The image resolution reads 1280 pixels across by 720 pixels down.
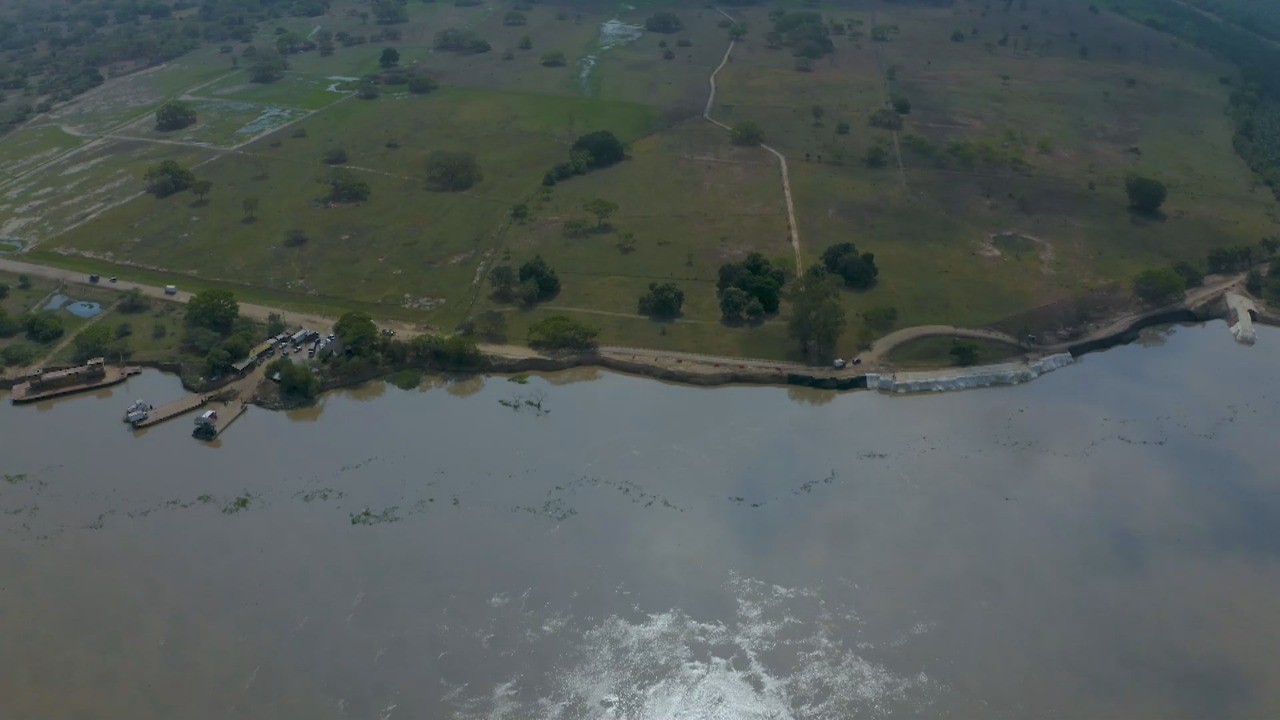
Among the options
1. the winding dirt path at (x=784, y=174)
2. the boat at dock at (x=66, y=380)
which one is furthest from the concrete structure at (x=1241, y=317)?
the boat at dock at (x=66, y=380)

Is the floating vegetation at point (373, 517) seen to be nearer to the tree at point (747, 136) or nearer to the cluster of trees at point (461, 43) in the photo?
the tree at point (747, 136)

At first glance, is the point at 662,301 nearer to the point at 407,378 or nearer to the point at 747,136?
the point at 407,378

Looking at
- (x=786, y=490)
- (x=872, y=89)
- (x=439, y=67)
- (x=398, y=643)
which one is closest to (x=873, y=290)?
(x=786, y=490)

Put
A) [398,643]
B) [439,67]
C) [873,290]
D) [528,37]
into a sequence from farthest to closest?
[528,37]
[439,67]
[873,290]
[398,643]

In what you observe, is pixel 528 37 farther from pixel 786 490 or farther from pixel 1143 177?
pixel 786 490

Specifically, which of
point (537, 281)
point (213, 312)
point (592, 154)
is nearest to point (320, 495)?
point (213, 312)

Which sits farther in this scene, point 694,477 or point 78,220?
point 78,220
